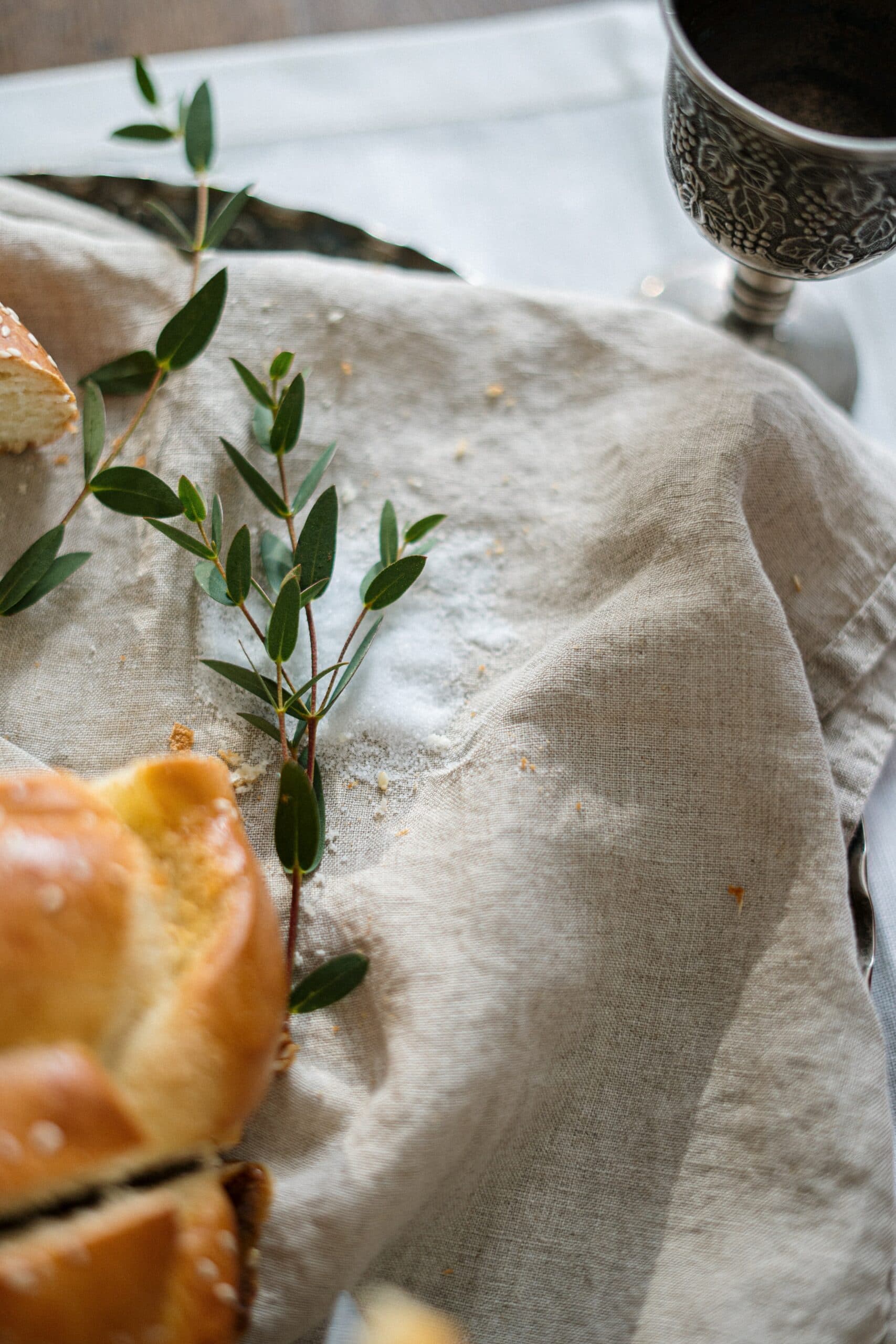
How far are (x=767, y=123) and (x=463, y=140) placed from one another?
827mm

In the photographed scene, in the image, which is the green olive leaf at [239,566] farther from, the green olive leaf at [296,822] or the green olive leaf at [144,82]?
the green olive leaf at [144,82]

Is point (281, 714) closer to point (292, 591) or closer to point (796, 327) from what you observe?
point (292, 591)

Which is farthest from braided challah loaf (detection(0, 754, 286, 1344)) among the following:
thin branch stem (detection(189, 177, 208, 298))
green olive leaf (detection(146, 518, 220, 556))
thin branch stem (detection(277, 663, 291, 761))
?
thin branch stem (detection(189, 177, 208, 298))

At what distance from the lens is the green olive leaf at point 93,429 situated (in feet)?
3.36

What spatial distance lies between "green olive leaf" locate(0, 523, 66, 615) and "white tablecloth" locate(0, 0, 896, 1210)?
724 mm

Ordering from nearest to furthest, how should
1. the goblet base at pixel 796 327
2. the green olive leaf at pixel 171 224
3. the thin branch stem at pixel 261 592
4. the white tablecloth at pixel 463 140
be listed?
the thin branch stem at pixel 261 592, the green olive leaf at pixel 171 224, the goblet base at pixel 796 327, the white tablecloth at pixel 463 140

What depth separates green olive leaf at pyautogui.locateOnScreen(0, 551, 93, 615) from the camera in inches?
40.8

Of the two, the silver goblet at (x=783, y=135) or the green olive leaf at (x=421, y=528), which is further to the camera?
the green olive leaf at (x=421, y=528)

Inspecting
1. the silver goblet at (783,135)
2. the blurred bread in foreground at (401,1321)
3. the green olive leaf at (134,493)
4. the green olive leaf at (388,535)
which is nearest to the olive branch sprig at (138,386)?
the green olive leaf at (134,493)

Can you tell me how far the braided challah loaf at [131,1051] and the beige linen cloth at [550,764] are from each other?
0.39ft

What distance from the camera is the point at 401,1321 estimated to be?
879mm

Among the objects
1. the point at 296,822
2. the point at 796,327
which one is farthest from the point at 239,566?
the point at 796,327

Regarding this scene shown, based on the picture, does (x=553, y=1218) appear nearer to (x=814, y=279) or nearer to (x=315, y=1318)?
(x=315, y=1318)

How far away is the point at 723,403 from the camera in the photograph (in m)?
1.09
